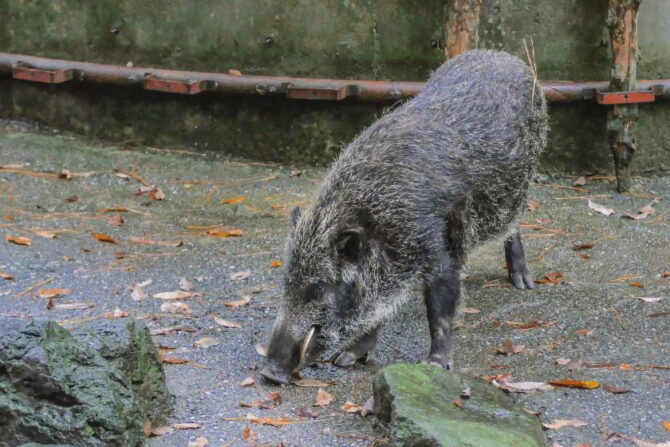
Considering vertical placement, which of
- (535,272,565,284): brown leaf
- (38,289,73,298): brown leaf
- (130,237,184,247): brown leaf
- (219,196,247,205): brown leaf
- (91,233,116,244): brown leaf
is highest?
(219,196,247,205): brown leaf

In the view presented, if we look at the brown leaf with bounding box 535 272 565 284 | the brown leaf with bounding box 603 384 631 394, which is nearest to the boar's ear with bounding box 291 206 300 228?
the brown leaf with bounding box 603 384 631 394

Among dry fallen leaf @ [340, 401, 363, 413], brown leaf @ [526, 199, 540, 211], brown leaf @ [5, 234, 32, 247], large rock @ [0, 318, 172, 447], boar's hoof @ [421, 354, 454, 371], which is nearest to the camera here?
large rock @ [0, 318, 172, 447]

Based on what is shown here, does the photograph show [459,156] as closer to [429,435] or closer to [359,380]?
[359,380]

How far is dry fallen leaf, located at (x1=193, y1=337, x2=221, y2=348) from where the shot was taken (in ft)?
16.9

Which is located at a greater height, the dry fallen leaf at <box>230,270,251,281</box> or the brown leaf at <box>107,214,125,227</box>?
the brown leaf at <box>107,214,125,227</box>

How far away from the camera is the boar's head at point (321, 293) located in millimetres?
4676

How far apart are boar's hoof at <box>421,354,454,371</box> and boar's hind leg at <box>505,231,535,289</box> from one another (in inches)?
53.1

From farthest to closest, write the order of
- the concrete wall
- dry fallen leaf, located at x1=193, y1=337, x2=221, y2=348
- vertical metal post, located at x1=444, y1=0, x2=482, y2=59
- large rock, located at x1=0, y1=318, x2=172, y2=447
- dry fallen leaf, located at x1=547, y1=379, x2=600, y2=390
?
the concrete wall < vertical metal post, located at x1=444, y1=0, x2=482, y2=59 < dry fallen leaf, located at x1=193, y1=337, x2=221, y2=348 < dry fallen leaf, located at x1=547, y1=379, x2=600, y2=390 < large rock, located at x1=0, y1=318, x2=172, y2=447

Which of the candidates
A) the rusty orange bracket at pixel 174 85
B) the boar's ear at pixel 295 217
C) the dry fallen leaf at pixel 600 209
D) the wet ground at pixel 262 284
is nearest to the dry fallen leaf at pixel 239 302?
the wet ground at pixel 262 284

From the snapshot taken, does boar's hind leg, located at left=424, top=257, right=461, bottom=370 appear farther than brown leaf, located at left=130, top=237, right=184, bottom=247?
No

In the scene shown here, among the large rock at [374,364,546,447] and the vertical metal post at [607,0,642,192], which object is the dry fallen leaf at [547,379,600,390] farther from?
the vertical metal post at [607,0,642,192]

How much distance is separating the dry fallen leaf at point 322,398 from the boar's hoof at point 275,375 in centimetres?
17

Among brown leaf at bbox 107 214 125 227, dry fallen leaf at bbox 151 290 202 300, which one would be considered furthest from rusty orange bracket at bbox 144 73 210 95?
dry fallen leaf at bbox 151 290 202 300

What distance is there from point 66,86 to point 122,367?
5.01 m
